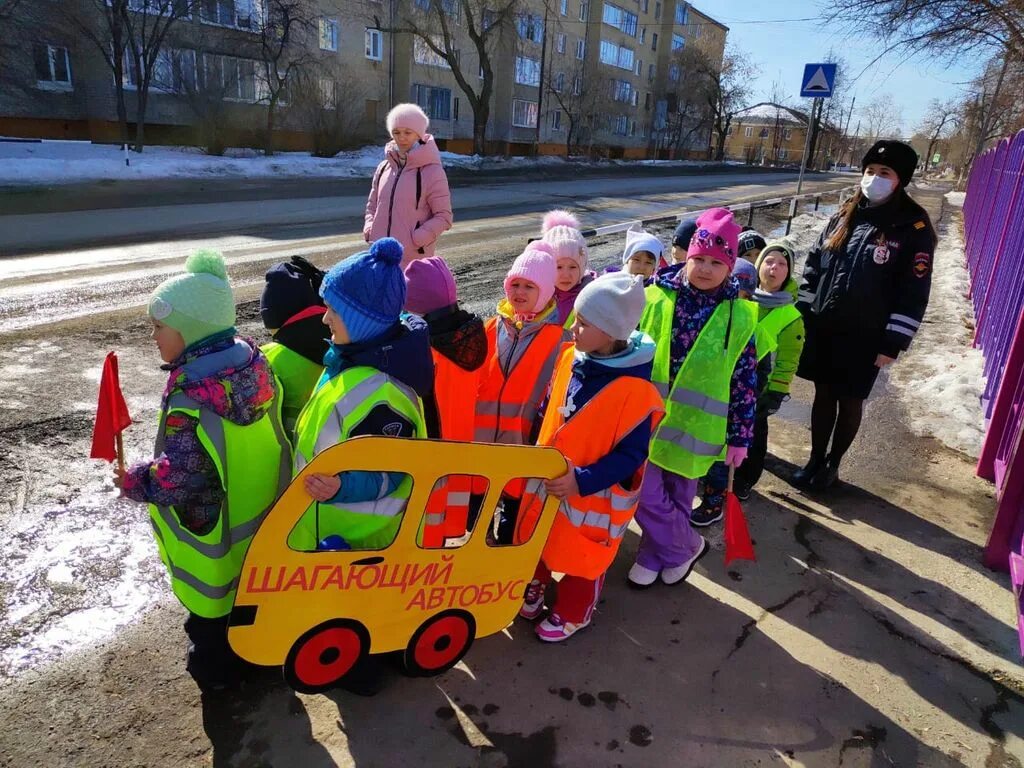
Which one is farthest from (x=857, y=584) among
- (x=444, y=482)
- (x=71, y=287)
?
(x=71, y=287)

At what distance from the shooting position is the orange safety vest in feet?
8.07

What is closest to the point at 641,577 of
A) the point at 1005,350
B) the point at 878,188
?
the point at 878,188

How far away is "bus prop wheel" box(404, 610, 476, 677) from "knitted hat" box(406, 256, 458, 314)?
1.13 metres

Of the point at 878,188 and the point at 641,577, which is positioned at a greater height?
the point at 878,188

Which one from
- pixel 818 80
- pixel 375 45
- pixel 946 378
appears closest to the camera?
pixel 946 378

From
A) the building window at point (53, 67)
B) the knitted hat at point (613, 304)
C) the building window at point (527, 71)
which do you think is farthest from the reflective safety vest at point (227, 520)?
the building window at point (527, 71)

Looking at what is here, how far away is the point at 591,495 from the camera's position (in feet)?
8.44

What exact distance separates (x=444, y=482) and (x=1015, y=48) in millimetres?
13262

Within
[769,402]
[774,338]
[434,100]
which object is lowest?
[769,402]

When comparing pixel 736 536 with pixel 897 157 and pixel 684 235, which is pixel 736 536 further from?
pixel 897 157

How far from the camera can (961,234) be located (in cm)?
1820

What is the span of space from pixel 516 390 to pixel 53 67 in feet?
99.2

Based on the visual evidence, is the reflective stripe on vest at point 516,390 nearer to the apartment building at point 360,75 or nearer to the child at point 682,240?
the child at point 682,240

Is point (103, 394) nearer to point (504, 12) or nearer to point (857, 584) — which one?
point (857, 584)
